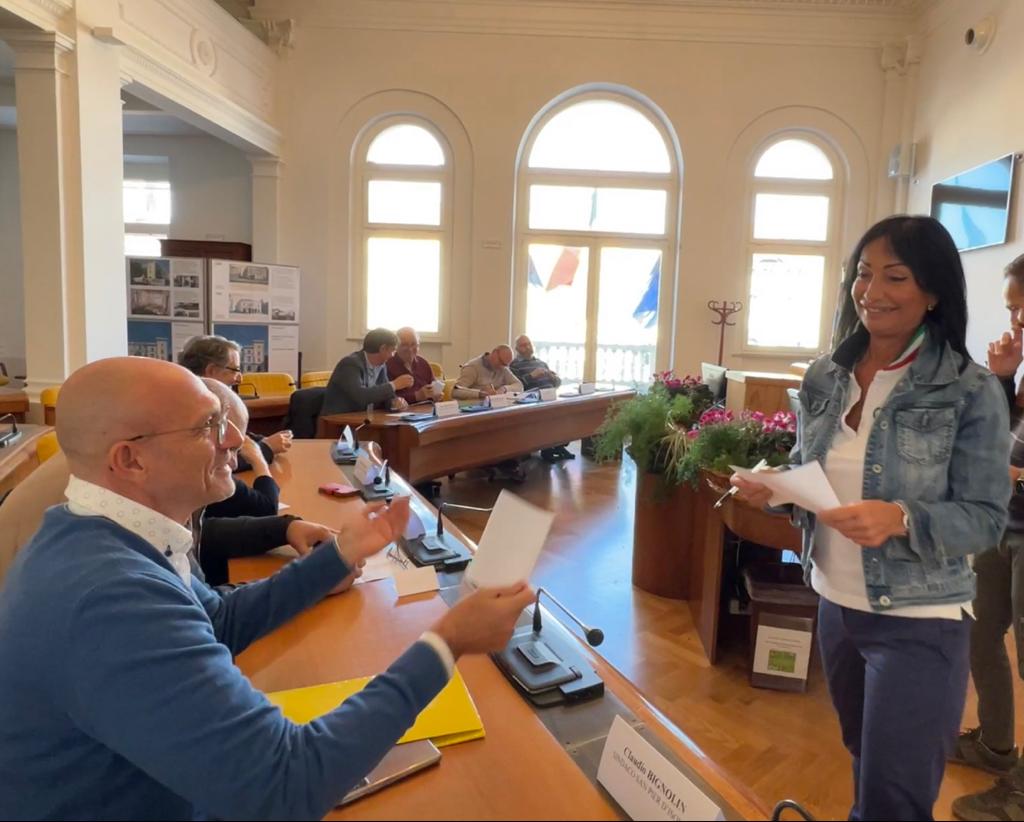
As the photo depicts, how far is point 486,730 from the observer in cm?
110

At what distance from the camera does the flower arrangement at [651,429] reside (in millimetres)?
3369

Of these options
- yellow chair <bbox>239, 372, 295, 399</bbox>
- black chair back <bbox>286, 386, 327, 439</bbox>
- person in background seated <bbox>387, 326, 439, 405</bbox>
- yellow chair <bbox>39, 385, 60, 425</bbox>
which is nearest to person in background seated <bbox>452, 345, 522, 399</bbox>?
person in background seated <bbox>387, 326, 439, 405</bbox>

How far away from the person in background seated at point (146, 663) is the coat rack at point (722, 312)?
26.0 ft

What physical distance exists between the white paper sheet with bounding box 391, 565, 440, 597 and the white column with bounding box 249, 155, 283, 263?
7.43 m

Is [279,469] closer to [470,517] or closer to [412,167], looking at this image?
[470,517]

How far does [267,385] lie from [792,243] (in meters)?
6.30

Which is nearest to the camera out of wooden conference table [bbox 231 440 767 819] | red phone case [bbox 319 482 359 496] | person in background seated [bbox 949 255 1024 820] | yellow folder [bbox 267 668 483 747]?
wooden conference table [bbox 231 440 767 819]

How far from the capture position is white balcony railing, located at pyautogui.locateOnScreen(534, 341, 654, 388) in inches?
353

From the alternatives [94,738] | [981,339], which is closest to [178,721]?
[94,738]

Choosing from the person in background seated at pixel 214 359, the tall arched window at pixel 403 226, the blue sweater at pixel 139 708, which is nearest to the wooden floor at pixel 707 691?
the blue sweater at pixel 139 708

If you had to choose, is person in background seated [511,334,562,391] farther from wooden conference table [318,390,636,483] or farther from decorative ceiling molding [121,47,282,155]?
decorative ceiling molding [121,47,282,155]

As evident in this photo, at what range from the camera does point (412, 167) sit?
847 centimetres

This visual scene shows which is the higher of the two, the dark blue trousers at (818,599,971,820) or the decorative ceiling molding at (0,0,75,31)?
the decorative ceiling molding at (0,0,75,31)

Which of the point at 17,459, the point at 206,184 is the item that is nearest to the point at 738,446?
the point at 17,459
